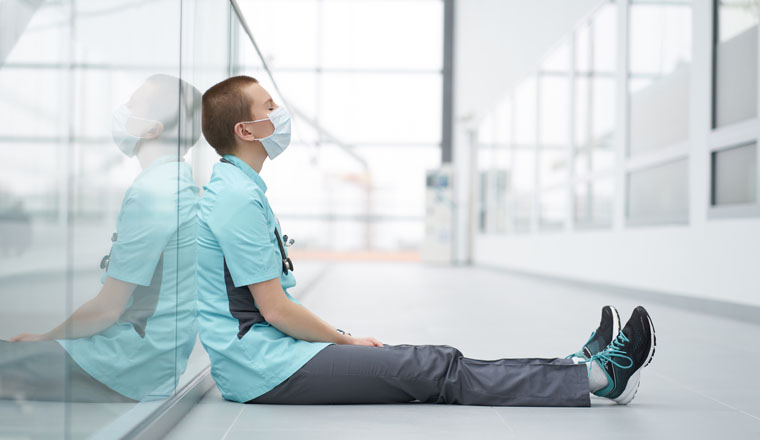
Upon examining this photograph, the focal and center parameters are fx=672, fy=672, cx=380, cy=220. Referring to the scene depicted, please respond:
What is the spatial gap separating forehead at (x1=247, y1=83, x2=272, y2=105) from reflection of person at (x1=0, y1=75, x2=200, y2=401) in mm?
174

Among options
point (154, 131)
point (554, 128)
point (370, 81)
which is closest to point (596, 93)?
point (554, 128)

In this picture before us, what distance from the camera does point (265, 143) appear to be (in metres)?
1.85

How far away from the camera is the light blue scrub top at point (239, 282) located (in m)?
1.66

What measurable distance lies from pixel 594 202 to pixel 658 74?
169 centimetres

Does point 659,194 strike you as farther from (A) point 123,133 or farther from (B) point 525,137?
(A) point 123,133

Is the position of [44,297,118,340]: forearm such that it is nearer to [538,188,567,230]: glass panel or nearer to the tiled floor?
the tiled floor

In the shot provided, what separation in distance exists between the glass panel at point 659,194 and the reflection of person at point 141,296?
158 inches

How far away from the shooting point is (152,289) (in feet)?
4.91

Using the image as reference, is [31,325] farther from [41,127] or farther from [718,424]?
[718,424]

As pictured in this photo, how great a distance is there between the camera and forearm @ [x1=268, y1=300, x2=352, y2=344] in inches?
66.5

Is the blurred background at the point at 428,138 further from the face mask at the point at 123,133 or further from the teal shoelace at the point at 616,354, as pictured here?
the teal shoelace at the point at 616,354

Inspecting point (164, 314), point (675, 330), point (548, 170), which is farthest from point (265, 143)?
point (548, 170)

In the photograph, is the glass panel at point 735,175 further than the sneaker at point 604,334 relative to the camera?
Yes

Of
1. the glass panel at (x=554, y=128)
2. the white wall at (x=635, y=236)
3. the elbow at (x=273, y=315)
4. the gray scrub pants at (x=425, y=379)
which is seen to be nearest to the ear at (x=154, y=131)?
the elbow at (x=273, y=315)
